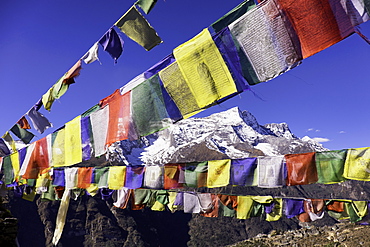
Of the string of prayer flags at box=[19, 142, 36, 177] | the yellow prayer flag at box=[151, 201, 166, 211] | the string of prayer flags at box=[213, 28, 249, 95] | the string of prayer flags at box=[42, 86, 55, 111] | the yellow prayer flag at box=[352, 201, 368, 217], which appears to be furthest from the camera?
the yellow prayer flag at box=[151, 201, 166, 211]

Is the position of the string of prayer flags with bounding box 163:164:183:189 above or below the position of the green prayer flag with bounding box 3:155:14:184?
below

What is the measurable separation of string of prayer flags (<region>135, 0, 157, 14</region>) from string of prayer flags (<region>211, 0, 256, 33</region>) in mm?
1238

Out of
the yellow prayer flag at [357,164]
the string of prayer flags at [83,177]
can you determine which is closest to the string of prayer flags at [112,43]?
the yellow prayer flag at [357,164]

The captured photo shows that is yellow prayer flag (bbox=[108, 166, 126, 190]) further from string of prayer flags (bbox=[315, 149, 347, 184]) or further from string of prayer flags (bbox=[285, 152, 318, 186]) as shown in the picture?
string of prayer flags (bbox=[315, 149, 347, 184])

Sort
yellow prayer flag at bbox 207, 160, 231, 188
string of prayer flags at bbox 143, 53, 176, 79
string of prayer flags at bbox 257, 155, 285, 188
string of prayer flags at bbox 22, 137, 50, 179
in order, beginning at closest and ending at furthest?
1. string of prayer flags at bbox 143, 53, 176, 79
2. string of prayer flags at bbox 22, 137, 50, 179
3. string of prayer flags at bbox 257, 155, 285, 188
4. yellow prayer flag at bbox 207, 160, 231, 188

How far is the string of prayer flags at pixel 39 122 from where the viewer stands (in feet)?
30.2

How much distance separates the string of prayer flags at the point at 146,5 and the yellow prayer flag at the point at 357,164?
18.2ft

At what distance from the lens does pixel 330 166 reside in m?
7.27

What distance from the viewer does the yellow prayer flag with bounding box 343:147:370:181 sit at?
6.50 metres

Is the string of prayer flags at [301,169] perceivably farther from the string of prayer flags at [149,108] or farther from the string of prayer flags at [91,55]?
the string of prayer flags at [91,55]

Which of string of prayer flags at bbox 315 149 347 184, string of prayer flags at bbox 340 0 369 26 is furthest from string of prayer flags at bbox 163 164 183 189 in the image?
string of prayer flags at bbox 340 0 369 26

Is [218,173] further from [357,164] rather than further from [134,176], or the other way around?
[357,164]

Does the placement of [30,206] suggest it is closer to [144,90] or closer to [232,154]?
[144,90]

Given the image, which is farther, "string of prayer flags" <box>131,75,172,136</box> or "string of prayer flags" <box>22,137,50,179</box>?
"string of prayer flags" <box>22,137,50,179</box>
